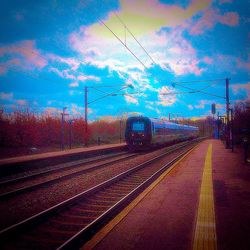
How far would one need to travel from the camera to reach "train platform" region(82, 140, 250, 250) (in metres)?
5.67

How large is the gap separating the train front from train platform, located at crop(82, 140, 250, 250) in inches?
703

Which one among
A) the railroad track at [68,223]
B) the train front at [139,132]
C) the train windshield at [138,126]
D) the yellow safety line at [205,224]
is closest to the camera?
the yellow safety line at [205,224]

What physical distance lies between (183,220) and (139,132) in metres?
22.4

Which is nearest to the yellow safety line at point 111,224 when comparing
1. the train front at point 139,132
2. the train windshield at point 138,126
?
the train front at point 139,132

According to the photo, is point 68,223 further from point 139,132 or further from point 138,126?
point 138,126

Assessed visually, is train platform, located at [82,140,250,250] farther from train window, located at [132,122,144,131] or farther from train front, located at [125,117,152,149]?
train window, located at [132,122,144,131]

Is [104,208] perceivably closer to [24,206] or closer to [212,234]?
[24,206]

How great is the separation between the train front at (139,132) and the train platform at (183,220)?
1785 cm

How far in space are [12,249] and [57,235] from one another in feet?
3.42

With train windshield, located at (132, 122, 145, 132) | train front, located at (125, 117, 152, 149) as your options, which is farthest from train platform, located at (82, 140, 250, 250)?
train windshield, located at (132, 122, 145, 132)

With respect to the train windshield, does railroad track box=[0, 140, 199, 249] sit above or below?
below

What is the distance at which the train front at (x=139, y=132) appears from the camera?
2936cm

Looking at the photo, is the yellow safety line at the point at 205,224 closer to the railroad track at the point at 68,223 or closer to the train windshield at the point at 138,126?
the railroad track at the point at 68,223

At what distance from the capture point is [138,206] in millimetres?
8406
